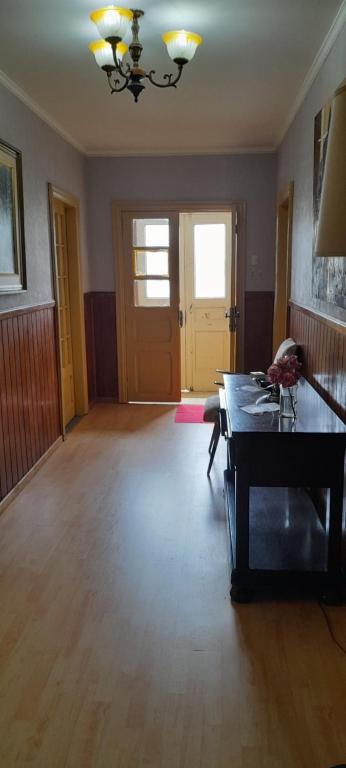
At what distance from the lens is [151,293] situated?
5.88 meters

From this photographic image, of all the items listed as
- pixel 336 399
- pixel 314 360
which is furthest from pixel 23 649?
pixel 314 360

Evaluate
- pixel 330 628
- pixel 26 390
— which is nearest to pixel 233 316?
pixel 26 390

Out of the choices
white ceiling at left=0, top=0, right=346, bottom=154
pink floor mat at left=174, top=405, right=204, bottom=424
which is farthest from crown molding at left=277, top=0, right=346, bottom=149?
pink floor mat at left=174, top=405, right=204, bottom=424

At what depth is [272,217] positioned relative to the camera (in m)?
5.61

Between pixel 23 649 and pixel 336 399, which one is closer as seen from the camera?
pixel 23 649

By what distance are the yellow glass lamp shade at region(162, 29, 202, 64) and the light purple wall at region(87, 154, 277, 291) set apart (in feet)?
9.29

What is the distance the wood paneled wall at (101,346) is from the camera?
5.89 m

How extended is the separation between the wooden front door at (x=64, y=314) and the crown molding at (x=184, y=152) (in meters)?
0.77

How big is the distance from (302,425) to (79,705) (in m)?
1.32

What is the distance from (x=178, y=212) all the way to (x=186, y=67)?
2337 mm

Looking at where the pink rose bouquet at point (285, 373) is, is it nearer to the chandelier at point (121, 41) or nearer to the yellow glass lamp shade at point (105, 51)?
the chandelier at point (121, 41)

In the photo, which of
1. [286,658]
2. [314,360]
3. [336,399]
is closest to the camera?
[286,658]

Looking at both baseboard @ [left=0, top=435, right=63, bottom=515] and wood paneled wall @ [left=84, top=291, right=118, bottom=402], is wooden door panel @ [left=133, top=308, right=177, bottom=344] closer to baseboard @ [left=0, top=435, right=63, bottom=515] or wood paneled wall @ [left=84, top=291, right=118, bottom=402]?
wood paneled wall @ [left=84, top=291, right=118, bottom=402]

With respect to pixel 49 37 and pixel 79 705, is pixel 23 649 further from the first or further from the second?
pixel 49 37
